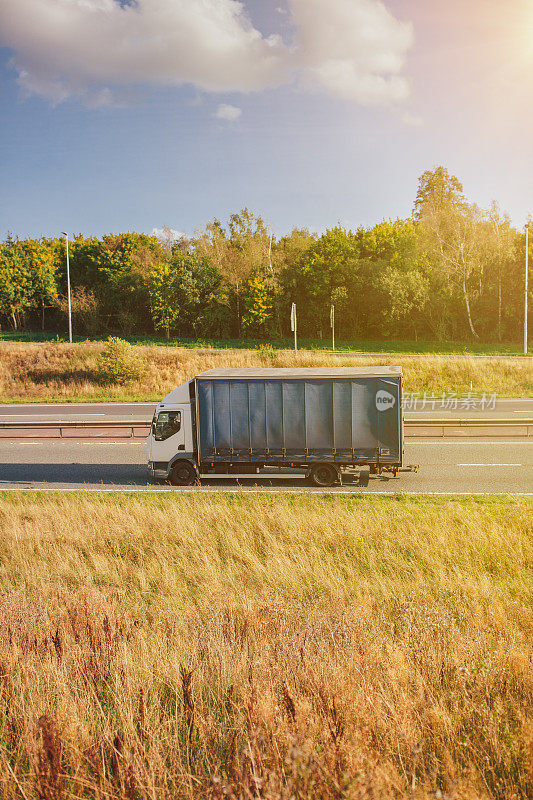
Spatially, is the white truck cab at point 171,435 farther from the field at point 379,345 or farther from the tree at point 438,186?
the tree at point 438,186

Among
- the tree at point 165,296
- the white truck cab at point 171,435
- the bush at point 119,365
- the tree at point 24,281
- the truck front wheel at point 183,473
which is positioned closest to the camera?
the white truck cab at point 171,435

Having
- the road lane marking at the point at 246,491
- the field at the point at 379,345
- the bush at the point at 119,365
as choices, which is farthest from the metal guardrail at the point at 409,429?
the field at the point at 379,345

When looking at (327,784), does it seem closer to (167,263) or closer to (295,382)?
(295,382)

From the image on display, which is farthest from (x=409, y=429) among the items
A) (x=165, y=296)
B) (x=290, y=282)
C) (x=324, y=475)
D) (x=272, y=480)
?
(x=165, y=296)

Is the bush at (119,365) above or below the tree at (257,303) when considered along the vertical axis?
below

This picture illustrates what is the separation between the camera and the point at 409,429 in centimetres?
1847

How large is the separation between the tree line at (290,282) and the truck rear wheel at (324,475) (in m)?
39.1

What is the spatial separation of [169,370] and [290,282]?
2855 centimetres

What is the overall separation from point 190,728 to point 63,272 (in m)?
76.4

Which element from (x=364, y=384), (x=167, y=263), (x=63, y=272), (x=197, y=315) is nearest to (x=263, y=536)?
(x=364, y=384)

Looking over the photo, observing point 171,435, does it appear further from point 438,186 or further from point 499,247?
point 438,186

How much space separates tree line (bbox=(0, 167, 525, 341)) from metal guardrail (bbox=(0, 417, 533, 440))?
3191 cm

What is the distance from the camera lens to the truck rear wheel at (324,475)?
40.5 ft

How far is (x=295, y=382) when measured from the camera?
12.1 m
